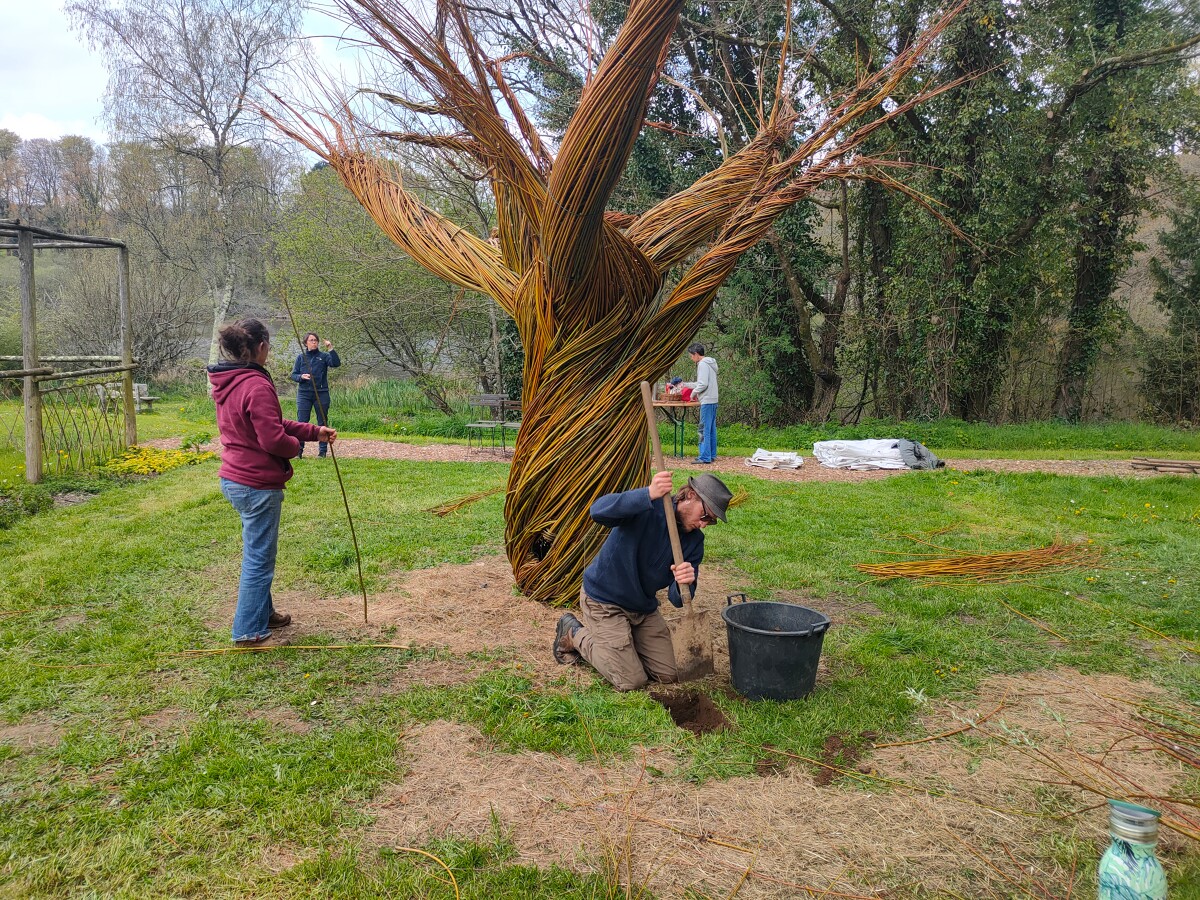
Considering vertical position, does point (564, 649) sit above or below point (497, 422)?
below

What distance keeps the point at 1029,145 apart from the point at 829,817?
12815 millimetres

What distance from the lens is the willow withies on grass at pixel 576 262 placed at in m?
3.58

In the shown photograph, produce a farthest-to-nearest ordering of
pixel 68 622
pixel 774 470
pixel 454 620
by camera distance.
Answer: pixel 774 470 → pixel 454 620 → pixel 68 622

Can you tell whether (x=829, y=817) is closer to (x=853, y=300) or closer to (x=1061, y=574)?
(x=1061, y=574)

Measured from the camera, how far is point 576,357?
409 cm

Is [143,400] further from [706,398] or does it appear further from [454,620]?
[454,620]

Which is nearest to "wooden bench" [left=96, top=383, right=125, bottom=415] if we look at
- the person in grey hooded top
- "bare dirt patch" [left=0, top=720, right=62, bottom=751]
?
"bare dirt patch" [left=0, top=720, right=62, bottom=751]

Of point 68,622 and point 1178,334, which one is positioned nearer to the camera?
point 68,622

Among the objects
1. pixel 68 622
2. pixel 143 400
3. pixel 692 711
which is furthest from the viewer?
pixel 143 400

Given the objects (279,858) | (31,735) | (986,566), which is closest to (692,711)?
(279,858)

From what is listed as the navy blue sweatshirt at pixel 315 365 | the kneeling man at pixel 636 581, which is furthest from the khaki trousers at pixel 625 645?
the navy blue sweatshirt at pixel 315 365

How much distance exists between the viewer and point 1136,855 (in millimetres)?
1824

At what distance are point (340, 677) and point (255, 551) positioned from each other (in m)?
0.80

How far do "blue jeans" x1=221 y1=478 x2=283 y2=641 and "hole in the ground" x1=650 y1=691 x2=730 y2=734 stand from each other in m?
2.06
